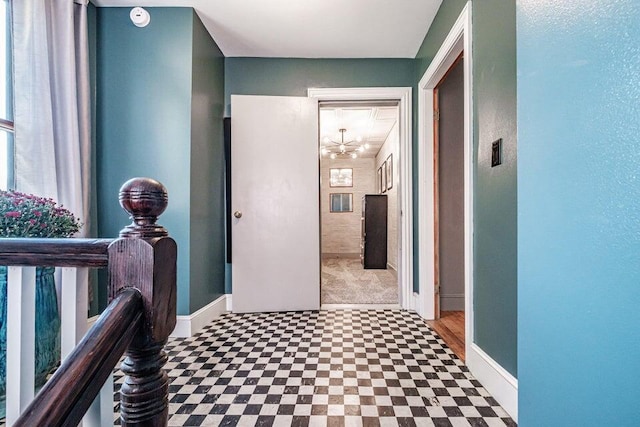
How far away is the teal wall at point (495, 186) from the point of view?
132 centimetres

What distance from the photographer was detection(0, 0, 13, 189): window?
5.49ft

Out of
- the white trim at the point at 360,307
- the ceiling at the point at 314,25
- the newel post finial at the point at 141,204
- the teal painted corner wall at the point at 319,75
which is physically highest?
the ceiling at the point at 314,25

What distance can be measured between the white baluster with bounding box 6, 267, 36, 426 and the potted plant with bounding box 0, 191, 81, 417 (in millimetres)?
925

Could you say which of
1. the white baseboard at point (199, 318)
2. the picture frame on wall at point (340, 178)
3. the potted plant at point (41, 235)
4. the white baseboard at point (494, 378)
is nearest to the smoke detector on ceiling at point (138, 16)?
the potted plant at point (41, 235)

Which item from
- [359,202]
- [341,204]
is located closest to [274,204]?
[341,204]

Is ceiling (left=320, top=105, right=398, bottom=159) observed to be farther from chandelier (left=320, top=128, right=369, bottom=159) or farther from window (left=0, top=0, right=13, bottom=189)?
window (left=0, top=0, right=13, bottom=189)

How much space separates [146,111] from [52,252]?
6.64ft

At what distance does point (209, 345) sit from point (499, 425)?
174 centimetres

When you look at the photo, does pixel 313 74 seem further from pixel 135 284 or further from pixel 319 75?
pixel 135 284

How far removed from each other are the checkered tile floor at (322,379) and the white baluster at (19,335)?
30.7 inches

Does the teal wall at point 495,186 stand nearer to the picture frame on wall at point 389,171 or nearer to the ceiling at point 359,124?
the ceiling at point 359,124

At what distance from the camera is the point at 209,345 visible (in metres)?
2.08

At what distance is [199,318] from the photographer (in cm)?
238

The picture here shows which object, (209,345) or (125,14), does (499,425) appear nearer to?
(209,345)
